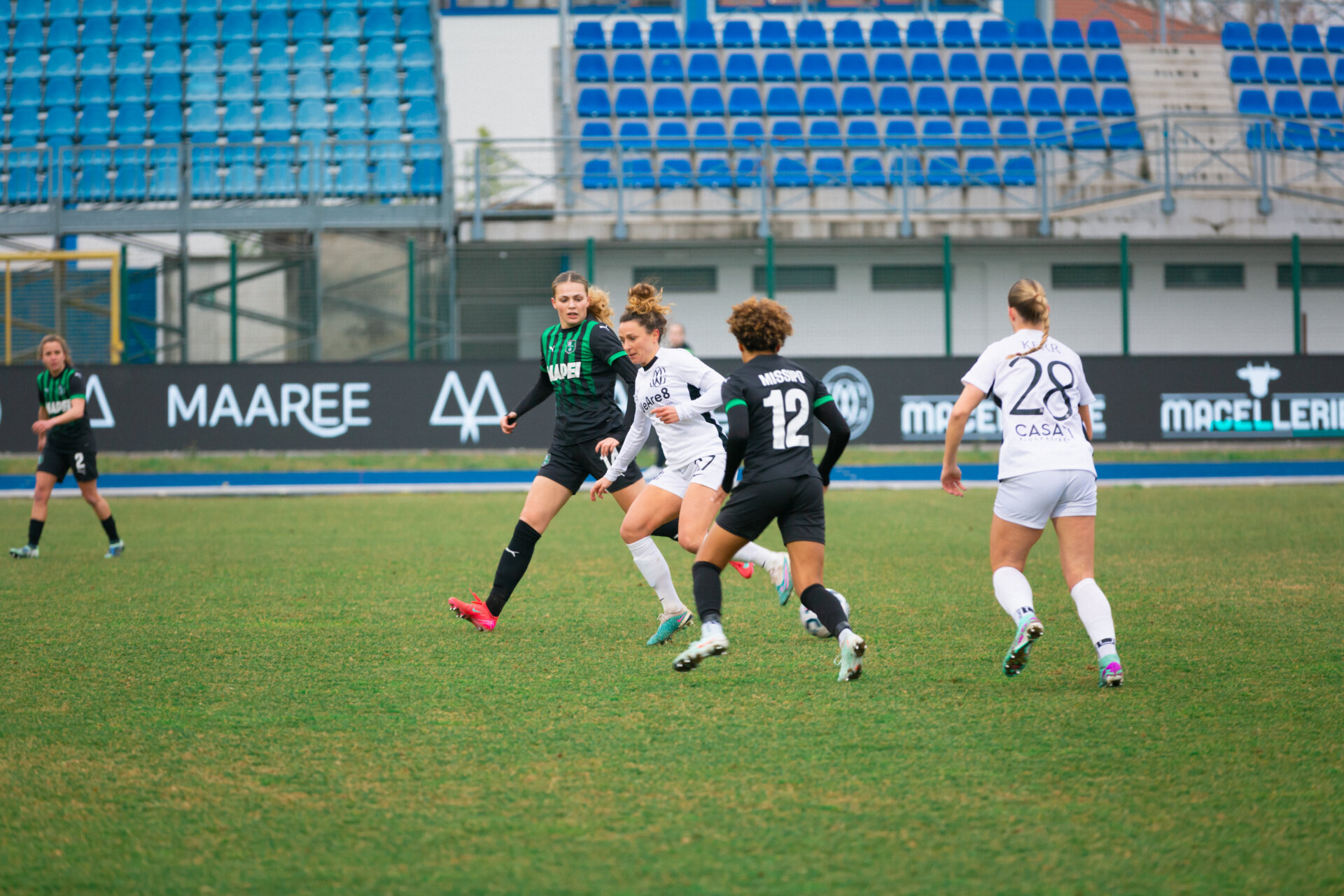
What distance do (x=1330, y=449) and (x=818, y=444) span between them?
8.85m

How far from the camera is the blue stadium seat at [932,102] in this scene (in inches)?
1077

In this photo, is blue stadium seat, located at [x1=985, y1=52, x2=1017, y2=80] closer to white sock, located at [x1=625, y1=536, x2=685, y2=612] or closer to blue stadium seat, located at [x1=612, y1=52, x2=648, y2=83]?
blue stadium seat, located at [x1=612, y1=52, x2=648, y2=83]

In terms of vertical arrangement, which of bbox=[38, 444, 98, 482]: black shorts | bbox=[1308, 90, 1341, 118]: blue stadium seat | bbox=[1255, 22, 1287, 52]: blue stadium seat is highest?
bbox=[1255, 22, 1287, 52]: blue stadium seat

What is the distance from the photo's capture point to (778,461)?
5.47m

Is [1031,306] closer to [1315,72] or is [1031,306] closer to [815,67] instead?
[815,67]

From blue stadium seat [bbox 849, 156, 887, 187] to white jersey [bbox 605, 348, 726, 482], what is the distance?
1861 cm

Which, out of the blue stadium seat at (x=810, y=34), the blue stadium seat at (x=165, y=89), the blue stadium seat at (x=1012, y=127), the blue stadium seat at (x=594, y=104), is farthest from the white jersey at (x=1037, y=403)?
the blue stadium seat at (x=810, y=34)

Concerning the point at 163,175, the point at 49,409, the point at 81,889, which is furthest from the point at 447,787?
the point at 163,175

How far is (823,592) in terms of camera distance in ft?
18.1

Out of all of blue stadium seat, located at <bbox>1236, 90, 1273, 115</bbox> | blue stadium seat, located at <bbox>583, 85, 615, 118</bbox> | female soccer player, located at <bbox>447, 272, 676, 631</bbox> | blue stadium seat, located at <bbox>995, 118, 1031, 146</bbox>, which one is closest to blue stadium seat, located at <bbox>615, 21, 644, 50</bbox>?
blue stadium seat, located at <bbox>583, 85, 615, 118</bbox>

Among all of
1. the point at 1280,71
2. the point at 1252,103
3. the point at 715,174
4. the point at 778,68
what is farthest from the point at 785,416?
the point at 1280,71

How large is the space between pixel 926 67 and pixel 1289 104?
8.91 meters

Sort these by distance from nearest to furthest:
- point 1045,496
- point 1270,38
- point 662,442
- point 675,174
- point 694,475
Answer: point 1045,496 < point 694,475 < point 662,442 < point 675,174 < point 1270,38

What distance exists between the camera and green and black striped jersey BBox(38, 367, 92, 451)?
35.0 feet
